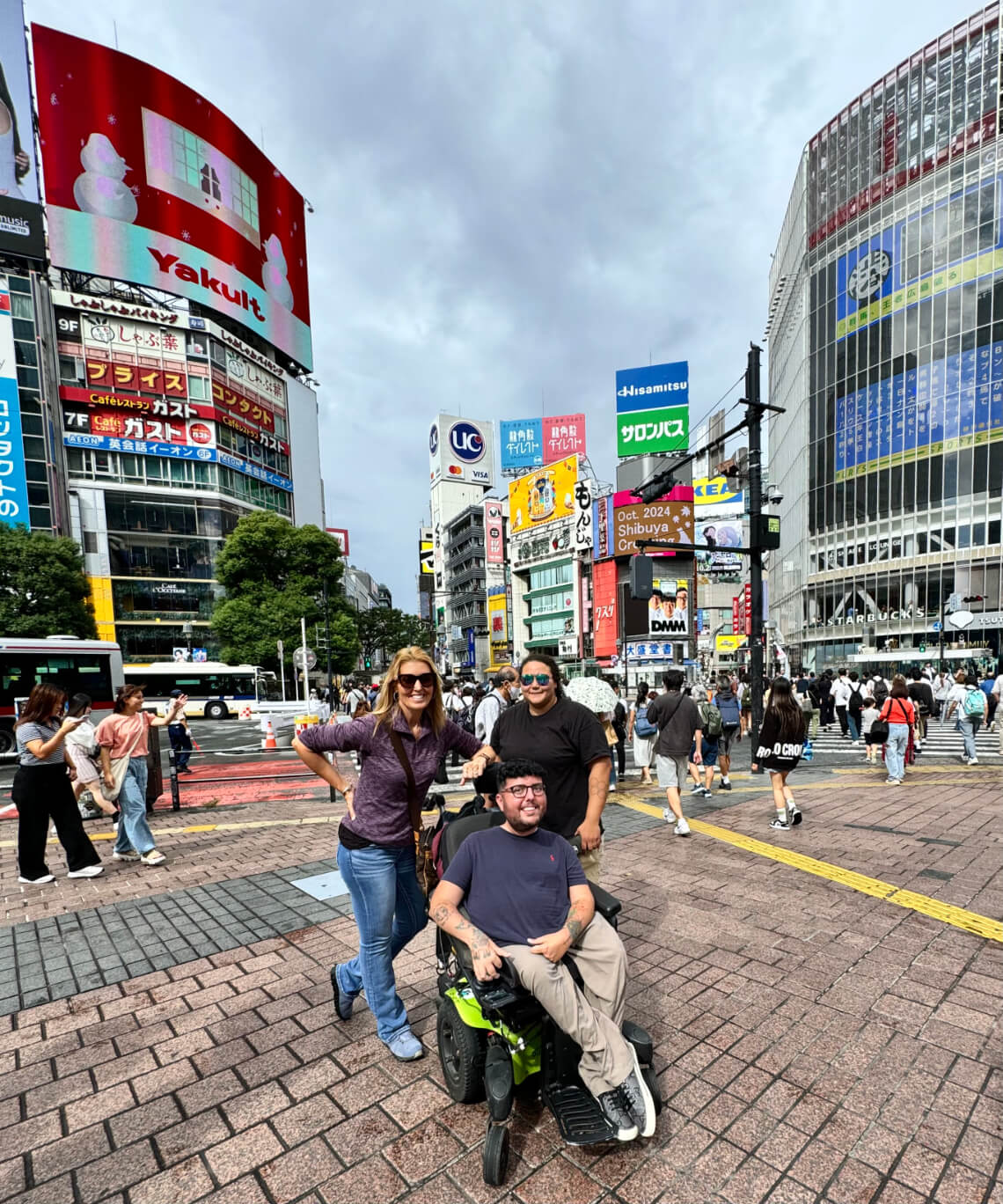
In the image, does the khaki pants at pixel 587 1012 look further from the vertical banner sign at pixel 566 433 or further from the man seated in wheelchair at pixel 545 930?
the vertical banner sign at pixel 566 433

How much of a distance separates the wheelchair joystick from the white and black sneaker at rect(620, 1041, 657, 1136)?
446mm

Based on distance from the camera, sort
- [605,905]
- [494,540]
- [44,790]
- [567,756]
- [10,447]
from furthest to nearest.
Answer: [494,540], [10,447], [44,790], [567,756], [605,905]

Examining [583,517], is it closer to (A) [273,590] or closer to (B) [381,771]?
(A) [273,590]

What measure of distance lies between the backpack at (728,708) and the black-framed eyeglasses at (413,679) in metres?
8.02

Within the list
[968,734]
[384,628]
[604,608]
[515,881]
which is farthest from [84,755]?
[384,628]

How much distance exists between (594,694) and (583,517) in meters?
42.3

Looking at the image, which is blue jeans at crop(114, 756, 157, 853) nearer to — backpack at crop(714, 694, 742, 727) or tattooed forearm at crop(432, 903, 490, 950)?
tattooed forearm at crop(432, 903, 490, 950)

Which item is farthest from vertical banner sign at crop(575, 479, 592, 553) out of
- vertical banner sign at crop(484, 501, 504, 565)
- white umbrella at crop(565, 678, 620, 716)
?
white umbrella at crop(565, 678, 620, 716)

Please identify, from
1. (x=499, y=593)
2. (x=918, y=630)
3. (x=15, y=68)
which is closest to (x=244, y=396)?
(x=15, y=68)

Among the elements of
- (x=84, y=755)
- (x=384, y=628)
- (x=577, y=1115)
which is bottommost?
(x=384, y=628)

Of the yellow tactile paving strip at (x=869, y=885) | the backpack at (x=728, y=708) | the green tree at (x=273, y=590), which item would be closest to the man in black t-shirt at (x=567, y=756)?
the yellow tactile paving strip at (x=869, y=885)

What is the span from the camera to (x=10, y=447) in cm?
3241

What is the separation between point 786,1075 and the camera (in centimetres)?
254

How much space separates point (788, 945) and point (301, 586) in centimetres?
3027
